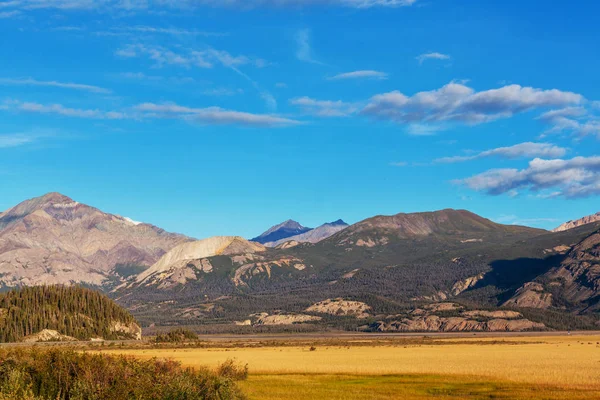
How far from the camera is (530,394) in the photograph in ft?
193

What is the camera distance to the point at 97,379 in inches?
1861

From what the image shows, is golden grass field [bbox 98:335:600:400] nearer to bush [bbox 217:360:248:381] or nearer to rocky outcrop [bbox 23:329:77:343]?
bush [bbox 217:360:248:381]

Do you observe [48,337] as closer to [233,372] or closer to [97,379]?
[233,372]

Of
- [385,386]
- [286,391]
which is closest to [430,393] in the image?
[385,386]

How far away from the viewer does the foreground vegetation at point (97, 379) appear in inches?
1738

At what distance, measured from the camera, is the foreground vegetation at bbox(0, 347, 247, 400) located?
44.2 metres

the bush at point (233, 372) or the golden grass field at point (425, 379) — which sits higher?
the bush at point (233, 372)

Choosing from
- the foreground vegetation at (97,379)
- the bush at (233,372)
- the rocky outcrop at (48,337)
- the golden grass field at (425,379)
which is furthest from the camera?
the rocky outcrop at (48,337)

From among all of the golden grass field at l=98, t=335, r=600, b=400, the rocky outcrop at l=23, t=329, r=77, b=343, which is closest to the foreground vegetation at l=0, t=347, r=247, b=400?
the golden grass field at l=98, t=335, r=600, b=400

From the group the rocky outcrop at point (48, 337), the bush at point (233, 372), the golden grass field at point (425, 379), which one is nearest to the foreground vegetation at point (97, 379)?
the golden grass field at point (425, 379)

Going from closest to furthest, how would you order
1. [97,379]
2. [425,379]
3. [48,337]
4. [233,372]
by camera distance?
[97,379] → [425,379] → [233,372] → [48,337]

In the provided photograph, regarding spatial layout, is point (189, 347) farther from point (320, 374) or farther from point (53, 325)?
point (320, 374)

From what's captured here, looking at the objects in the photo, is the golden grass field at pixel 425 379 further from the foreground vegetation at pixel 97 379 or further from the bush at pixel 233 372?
the foreground vegetation at pixel 97 379

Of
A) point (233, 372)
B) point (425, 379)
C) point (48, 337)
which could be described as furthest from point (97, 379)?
point (48, 337)
